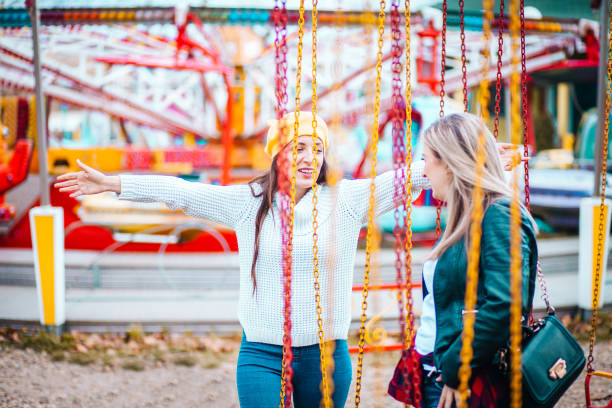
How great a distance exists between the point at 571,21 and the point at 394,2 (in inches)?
250

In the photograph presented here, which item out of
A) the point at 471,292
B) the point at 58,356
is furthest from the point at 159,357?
the point at 471,292

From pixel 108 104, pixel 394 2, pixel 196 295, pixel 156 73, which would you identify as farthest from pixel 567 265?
pixel 156 73

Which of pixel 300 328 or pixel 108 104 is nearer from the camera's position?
pixel 300 328

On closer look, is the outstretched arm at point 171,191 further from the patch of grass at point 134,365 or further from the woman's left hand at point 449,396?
the patch of grass at point 134,365

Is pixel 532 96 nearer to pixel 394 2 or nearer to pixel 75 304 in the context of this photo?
pixel 75 304

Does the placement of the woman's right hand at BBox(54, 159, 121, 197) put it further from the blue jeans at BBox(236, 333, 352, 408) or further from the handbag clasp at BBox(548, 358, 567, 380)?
the handbag clasp at BBox(548, 358, 567, 380)

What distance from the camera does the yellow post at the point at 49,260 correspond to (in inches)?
167

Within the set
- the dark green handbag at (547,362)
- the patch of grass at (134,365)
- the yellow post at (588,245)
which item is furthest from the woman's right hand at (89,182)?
the yellow post at (588,245)

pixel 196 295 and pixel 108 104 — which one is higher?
pixel 108 104

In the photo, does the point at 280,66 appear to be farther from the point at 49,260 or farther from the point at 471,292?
the point at 49,260

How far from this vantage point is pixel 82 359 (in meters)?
4.00

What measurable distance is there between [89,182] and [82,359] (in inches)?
105

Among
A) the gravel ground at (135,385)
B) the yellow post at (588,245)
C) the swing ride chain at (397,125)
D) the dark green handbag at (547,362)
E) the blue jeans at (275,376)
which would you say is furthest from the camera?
the yellow post at (588,245)

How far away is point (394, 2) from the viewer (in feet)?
5.09
